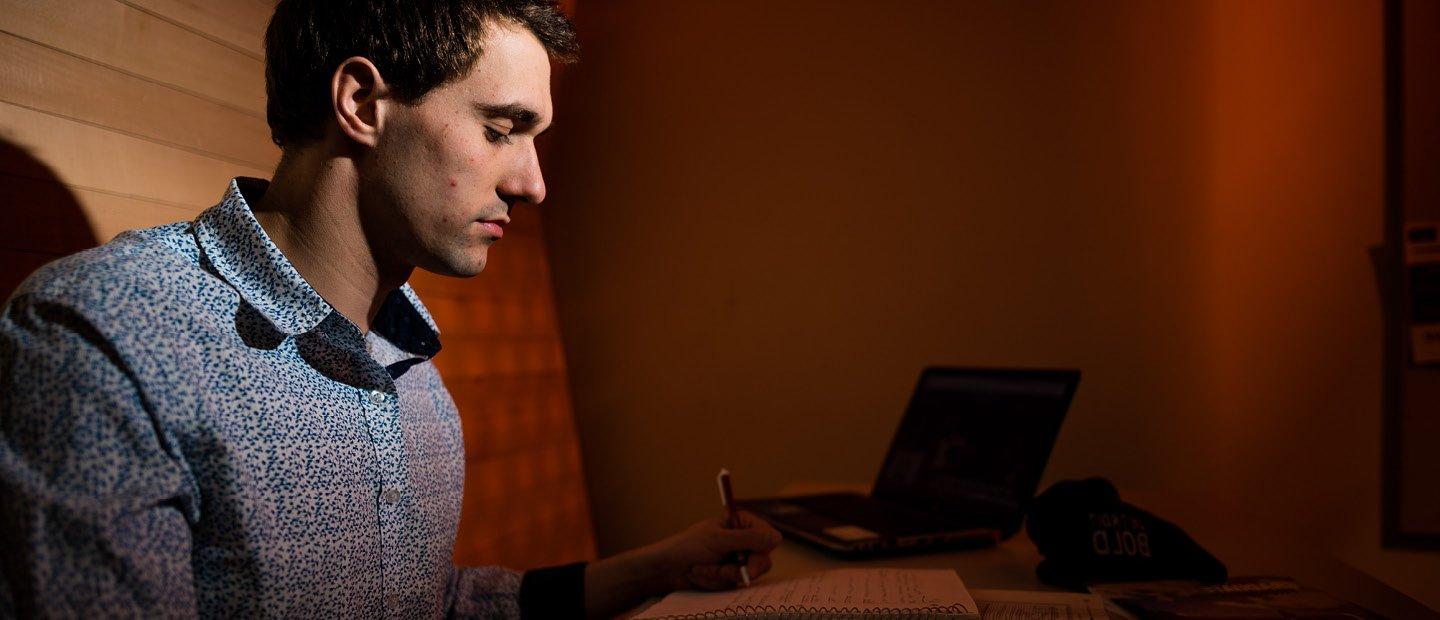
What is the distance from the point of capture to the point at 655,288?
2.35m

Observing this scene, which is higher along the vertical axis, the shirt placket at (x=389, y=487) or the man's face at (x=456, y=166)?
the man's face at (x=456, y=166)

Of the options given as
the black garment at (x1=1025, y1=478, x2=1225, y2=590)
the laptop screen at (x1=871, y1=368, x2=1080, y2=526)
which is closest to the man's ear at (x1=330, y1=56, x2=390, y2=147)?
the black garment at (x1=1025, y1=478, x2=1225, y2=590)

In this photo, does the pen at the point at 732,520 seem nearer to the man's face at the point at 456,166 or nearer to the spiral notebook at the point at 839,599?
the spiral notebook at the point at 839,599

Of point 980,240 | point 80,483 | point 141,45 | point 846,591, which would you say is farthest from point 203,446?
point 980,240

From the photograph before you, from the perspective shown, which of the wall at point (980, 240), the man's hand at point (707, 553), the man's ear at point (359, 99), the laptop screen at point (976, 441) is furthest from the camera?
the wall at point (980, 240)

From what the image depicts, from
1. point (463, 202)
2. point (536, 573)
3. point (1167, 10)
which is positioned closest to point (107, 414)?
point (463, 202)

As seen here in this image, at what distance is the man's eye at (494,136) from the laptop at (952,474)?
65cm

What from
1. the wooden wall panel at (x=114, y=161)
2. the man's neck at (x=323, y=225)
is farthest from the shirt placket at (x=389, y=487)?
the wooden wall panel at (x=114, y=161)

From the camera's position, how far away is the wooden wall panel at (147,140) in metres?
0.96

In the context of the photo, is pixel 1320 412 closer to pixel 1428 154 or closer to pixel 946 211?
pixel 1428 154

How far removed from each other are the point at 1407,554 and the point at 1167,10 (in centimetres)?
122

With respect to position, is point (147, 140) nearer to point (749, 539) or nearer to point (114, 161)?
point (114, 161)

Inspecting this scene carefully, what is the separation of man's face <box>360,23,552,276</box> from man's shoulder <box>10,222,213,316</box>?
0.55ft

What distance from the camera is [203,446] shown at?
2.30 feet
